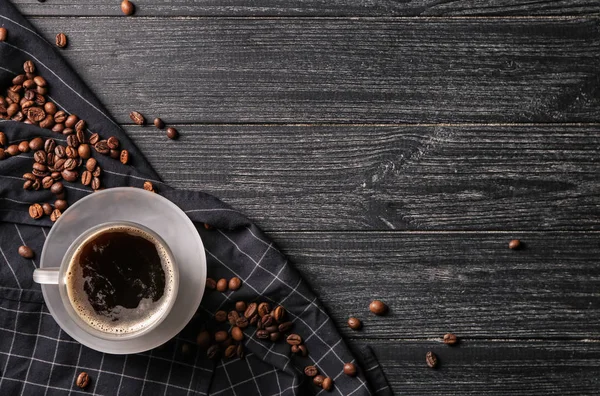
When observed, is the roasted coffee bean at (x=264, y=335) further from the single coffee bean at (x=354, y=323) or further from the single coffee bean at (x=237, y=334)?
the single coffee bean at (x=354, y=323)

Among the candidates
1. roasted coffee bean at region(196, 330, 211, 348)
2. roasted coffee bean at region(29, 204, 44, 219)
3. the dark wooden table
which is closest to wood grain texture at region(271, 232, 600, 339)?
the dark wooden table

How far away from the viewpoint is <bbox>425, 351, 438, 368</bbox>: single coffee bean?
1.43 metres

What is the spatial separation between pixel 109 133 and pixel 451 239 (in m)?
0.66

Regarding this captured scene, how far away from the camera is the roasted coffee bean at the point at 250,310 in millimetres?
1409

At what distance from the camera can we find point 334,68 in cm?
147

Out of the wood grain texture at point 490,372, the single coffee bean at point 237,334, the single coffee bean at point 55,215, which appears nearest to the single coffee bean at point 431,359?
the wood grain texture at point 490,372

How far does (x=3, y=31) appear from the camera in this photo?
1.42m

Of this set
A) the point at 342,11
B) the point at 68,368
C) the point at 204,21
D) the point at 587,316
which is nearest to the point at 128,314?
the point at 68,368

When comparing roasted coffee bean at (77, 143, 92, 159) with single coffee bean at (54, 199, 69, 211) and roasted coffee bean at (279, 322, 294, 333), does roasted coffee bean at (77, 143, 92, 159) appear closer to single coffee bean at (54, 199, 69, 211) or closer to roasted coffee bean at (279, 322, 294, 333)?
single coffee bean at (54, 199, 69, 211)

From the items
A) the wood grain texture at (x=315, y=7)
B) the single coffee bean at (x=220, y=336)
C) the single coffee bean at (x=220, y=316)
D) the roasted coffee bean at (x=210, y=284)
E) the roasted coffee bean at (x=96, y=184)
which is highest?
the wood grain texture at (x=315, y=7)

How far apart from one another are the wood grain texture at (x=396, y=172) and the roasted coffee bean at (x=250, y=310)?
15 centimetres

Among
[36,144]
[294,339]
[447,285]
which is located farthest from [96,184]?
[447,285]

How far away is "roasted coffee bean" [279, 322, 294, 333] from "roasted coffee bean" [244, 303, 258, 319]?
0.18ft

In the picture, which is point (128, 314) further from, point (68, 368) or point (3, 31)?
point (3, 31)
